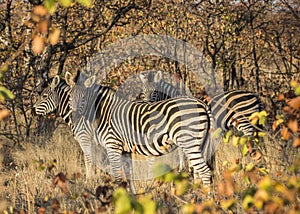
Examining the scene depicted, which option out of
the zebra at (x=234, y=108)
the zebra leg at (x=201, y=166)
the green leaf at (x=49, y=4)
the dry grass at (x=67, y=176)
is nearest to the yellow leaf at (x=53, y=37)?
the green leaf at (x=49, y=4)

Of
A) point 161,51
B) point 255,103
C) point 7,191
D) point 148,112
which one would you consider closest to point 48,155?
point 7,191

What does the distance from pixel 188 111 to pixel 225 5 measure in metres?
5.38

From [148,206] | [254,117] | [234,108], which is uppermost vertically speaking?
[234,108]

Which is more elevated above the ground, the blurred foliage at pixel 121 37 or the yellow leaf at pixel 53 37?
the blurred foliage at pixel 121 37

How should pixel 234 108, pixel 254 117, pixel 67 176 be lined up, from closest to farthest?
pixel 254 117 → pixel 67 176 → pixel 234 108

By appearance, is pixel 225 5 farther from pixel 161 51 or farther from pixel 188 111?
pixel 188 111

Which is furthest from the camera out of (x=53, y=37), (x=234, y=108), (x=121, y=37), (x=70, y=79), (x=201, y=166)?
(x=121, y=37)

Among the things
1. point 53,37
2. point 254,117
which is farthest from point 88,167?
point 53,37

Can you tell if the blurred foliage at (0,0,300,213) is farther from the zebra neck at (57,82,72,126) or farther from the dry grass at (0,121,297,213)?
the zebra neck at (57,82,72,126)

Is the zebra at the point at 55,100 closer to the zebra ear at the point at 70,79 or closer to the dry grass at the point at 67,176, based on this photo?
the zebra ear at the point at 70,79

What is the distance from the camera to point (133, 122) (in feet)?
22.4

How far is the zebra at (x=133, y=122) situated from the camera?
6.05m

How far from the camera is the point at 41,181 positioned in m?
6.25

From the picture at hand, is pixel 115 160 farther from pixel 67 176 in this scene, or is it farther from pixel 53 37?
pixel 53 37
